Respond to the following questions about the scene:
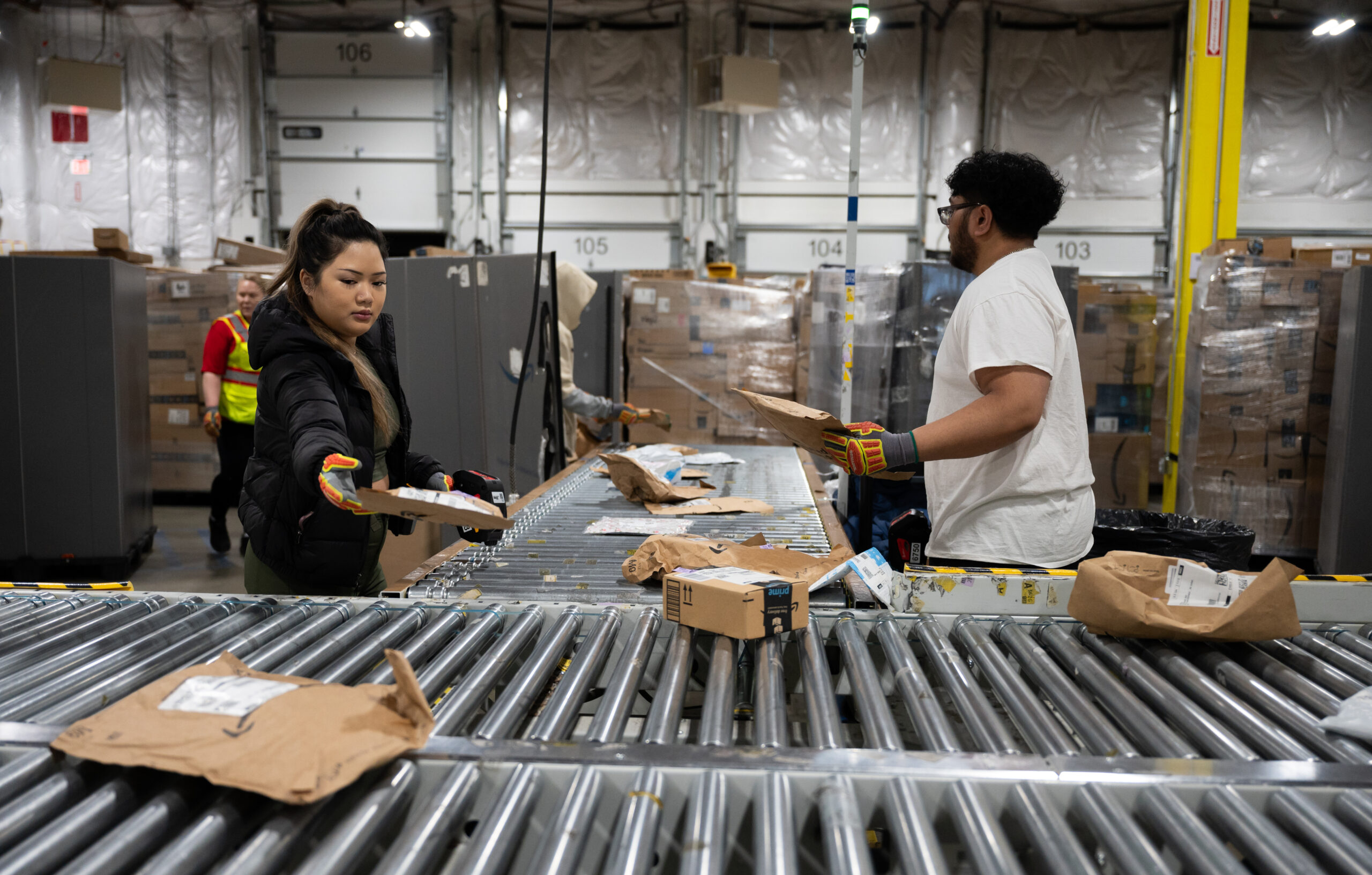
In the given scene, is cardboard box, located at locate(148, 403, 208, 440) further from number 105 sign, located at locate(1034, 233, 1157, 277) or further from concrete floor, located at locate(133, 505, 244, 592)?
number 105 sign, located at locate(1034, 233, 1157, 277)

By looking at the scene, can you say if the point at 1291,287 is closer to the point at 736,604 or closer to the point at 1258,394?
the point at 1258,394

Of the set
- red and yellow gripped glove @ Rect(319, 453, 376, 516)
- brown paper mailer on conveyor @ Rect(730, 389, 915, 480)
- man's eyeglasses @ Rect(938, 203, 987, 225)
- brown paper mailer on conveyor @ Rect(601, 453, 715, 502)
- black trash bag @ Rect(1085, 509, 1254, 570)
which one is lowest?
black trash bag @ Rect(1085, 509, 1254, 570)

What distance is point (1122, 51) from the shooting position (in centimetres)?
884

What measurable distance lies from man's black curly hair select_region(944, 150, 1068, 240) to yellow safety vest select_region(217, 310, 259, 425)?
3.96m

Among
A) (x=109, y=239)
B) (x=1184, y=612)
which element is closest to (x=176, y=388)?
(x=109, y=239)

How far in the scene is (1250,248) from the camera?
5.04 metres

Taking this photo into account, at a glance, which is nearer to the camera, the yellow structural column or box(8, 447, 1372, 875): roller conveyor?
box(8, 447, 1372, 875): roller conveyor

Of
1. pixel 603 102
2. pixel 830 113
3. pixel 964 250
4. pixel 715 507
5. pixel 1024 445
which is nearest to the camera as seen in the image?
pixel 1024 445

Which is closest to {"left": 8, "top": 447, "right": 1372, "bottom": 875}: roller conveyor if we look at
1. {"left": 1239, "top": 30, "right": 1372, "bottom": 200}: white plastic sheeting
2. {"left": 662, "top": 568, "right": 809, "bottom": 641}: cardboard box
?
{"left": 662, "top": 568, "right": 809, "bottom": 641}: cardboard box

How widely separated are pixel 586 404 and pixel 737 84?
4.85 meters

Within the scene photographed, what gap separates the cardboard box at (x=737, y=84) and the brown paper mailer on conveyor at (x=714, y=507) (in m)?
6.23

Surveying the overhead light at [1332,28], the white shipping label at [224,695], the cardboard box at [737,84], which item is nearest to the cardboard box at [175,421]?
the cardboard box at [737,84]

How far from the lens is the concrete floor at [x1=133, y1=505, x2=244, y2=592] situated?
479cm

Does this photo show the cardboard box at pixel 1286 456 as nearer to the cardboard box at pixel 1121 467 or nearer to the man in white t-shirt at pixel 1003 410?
the cardboard box at pixel 1121 467
